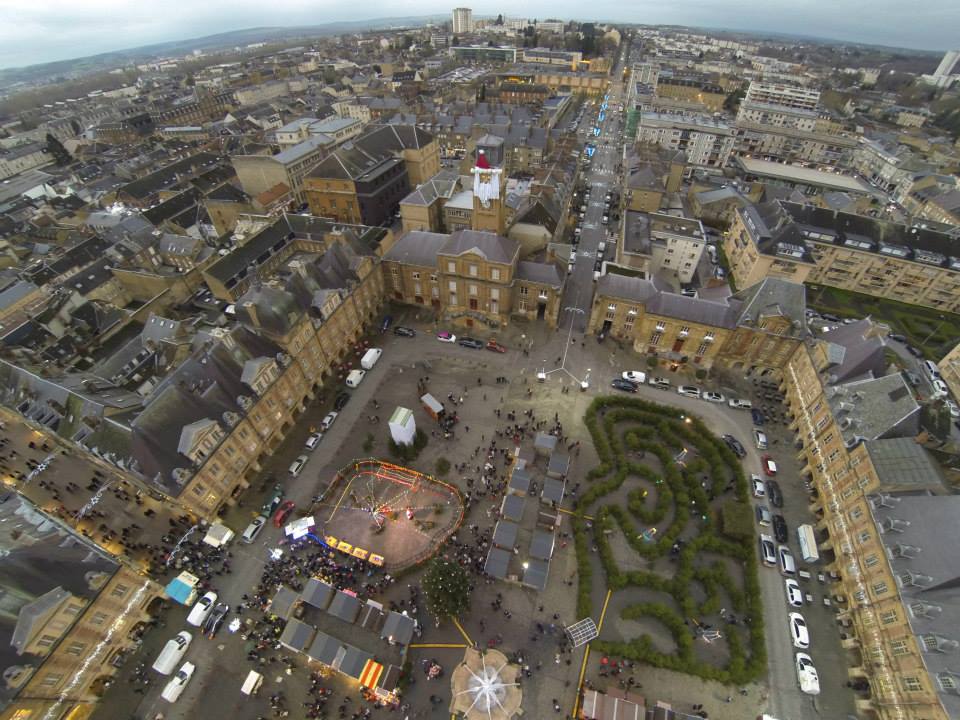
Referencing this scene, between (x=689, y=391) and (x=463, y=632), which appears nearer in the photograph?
(x=463, y=632)

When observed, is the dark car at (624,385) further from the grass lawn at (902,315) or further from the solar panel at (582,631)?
the grass lawn at (902,315)

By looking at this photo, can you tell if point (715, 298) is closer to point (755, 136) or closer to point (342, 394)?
point (342, 394)

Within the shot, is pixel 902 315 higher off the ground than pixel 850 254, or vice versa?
pixel 850 254

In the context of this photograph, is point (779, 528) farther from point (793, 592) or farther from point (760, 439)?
point (760, 439)

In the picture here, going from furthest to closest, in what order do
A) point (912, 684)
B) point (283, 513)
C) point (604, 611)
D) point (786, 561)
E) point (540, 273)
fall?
point (540, 273), point (283, 513), point (786, 561), point (604, 611), point (912, 684)

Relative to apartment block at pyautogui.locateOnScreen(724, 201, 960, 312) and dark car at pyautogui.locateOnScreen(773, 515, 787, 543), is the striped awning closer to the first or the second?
dark car at pyautogui.locateOnScreen(773, 515, 787, 543)

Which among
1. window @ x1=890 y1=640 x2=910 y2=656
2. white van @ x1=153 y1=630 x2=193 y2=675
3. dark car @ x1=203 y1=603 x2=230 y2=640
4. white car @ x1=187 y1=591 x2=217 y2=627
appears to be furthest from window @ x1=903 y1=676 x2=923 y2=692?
white van @ x1=153 y1=630 x2=193 y2=675

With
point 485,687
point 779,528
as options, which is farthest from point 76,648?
point 779,528
